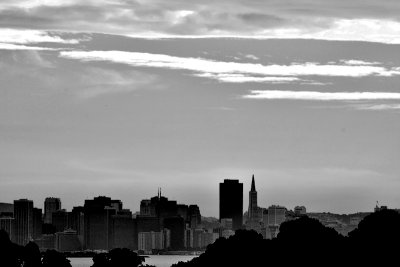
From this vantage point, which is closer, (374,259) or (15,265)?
(374,259)

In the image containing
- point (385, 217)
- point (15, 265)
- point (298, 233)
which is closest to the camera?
point (385, 217)

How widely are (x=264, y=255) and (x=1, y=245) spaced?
5870 centimetres

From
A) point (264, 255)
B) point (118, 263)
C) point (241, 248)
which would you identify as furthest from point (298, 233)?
point (118, 263)

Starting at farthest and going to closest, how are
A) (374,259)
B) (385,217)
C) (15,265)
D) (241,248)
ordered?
(15,265)
(241,248)
(385,217)
(374,259)

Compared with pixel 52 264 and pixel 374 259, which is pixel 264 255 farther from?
pixel 52 264

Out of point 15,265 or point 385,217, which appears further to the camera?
point 15,265

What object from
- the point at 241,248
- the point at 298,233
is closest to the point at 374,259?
the point at 298,233

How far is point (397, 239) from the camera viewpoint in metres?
125

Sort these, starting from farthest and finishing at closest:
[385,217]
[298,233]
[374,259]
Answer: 1. [298,233]
2. [385,217]
3. [374,259]

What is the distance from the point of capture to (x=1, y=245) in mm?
196000

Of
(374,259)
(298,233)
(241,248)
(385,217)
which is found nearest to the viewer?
(374,259)

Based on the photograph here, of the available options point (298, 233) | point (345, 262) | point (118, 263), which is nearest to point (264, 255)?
point (298, 233)

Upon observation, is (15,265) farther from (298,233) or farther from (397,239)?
(397,239)

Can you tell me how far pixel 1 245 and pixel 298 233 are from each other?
64390 mm
